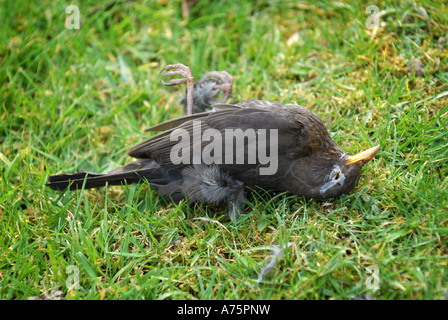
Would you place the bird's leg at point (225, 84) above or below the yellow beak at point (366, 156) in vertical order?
above

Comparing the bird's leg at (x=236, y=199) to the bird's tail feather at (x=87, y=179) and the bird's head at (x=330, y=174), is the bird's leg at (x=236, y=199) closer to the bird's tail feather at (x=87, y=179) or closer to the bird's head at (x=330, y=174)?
the bird's head at (x=330, y=174)

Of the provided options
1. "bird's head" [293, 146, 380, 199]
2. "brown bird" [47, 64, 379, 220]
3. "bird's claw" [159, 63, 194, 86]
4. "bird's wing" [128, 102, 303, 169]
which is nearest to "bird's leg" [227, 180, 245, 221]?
"brown bird" [47, 64, 379, 220]

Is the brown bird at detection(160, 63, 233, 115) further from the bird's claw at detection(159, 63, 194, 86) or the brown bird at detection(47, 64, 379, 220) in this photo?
the brown bird at detection(47, 64, 379, 220)

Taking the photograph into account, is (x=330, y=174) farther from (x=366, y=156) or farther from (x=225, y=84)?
(x=225, y=84)

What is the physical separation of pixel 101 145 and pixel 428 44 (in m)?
2.95

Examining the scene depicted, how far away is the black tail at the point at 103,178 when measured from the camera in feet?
9.72

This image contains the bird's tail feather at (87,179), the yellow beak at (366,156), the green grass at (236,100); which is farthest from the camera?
the bird's tail feather at (87,179)

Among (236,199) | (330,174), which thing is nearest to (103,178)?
(236,199)

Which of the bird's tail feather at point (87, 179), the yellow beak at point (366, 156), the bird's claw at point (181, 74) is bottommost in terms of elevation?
the bird's tail feather at point (87, 179)

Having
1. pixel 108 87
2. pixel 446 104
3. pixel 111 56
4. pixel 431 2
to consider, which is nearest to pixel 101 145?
pixel 108 87

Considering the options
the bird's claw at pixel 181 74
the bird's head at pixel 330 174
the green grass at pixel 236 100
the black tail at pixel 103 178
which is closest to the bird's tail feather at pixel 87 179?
the black tail at pixel 103 178

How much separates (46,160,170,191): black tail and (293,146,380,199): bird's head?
102 cm

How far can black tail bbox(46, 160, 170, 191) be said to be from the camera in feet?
9.72
